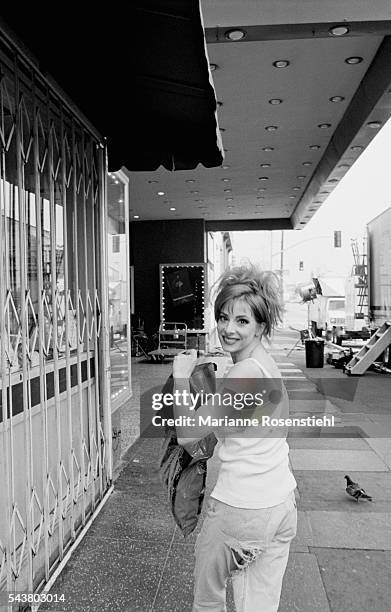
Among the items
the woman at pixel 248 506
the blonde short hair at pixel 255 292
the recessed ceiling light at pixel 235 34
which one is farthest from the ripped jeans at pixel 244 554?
the recessed ceiling light at pixel 235 34

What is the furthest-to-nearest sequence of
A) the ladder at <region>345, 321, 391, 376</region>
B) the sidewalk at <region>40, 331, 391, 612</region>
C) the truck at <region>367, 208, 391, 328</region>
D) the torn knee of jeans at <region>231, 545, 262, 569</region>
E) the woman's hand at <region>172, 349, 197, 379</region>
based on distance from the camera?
the truck at <region>367, 208, 391, 328</region>, the ladder at <region>345, 321, 391, 376</region>, the sidewalk at <region>40, 331, 391, 612</region>, the woman's hand at <region>172, 349, 197, 379</region>, the torn knee of jeans at <region>231, 545, 262, 569</region>

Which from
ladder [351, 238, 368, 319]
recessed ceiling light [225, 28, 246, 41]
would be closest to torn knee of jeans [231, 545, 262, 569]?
recessed ceiling light [225, 28, 246, 41]

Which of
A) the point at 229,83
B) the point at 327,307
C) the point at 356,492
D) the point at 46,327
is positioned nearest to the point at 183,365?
the point at 46,327

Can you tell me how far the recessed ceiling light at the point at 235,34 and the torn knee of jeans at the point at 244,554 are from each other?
4798mm

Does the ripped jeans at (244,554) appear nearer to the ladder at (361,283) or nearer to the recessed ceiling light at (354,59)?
the recessed ceiling light at (354,59)

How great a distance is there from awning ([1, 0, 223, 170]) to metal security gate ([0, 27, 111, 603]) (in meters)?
0.17

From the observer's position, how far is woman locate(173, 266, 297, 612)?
187 centimetres

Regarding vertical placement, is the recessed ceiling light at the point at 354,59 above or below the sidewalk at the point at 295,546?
above

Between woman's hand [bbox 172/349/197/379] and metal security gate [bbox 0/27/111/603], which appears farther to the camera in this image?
metal security gate [bbox 0/27/111/603]

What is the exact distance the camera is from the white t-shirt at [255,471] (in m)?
1.88

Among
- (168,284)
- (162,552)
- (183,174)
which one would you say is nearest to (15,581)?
→ (162,552)

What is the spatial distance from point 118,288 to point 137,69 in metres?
2.93

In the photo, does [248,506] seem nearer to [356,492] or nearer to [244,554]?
[244,554]

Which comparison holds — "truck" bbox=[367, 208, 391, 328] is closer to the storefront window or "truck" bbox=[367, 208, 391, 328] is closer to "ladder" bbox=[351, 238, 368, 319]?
"ladder" bbox=[351, 238, 368, 319]
